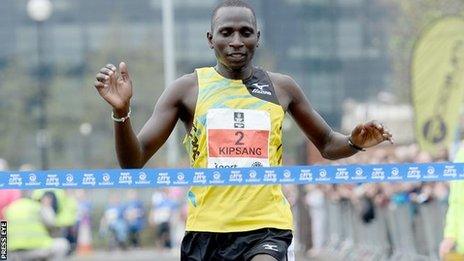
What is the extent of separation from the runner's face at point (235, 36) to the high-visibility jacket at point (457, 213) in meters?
2.70

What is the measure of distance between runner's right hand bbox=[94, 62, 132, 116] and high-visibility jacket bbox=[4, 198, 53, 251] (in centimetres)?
878

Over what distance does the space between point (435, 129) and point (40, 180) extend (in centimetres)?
703

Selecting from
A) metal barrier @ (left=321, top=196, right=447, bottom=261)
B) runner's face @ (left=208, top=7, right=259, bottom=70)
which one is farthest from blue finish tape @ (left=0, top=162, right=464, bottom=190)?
metal barrier @ (left=321, top=196, right=447, bottom=261)

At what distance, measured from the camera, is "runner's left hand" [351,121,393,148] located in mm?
5930

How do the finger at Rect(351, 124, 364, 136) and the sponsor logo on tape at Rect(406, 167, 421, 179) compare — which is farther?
the sponsor logo on tape at Rect(406, 167, 421, 179)

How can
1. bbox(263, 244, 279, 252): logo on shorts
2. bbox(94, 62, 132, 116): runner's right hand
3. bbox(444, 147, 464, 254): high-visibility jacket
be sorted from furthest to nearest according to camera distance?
bbox(444, 147, 464, 254): high-visibility jacket
bbox(263, 244, 279, 252): logo on shorts
bbox(94, 62, 132, 116): runner's right hand

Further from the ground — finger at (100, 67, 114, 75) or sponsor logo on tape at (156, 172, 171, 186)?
finger at (100, 67, 114, 75)

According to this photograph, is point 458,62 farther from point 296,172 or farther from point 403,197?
point 296,172

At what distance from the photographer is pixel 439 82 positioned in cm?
1278

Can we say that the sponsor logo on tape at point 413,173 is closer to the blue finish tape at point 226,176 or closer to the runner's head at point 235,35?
the blue finish tape at point 226,176

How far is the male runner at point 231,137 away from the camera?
18.9ft

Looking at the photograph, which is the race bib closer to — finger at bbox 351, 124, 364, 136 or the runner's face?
the runner's face

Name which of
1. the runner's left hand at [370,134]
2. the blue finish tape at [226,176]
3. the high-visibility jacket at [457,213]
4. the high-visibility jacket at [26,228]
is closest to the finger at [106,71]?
the blue finish tape at [226,176]

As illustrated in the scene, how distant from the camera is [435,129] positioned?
12703mm
